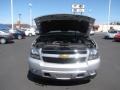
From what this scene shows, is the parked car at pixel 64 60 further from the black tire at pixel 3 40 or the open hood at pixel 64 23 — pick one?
the black tire at pixel 3 40

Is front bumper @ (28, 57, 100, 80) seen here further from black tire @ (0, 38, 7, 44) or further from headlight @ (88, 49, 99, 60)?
black tire @ (0, 38, 7, 44)

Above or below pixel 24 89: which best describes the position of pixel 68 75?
above

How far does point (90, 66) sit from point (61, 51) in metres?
0.88

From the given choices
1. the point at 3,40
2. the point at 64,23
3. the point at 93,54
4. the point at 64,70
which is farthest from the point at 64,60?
the point at 3,40

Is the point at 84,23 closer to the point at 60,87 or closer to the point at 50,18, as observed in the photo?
the point at 50,18

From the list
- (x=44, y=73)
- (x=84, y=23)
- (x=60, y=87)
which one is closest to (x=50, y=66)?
(x=44, y=73)

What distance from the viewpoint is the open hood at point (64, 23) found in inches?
→ 266

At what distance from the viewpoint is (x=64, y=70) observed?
19.9ft

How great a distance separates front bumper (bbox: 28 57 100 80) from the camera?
240 inches

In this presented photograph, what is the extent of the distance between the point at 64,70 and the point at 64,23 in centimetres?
229

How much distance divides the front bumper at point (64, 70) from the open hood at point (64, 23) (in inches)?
52.8

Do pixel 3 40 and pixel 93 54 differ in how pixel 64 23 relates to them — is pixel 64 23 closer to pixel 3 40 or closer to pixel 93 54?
pixel 93 54

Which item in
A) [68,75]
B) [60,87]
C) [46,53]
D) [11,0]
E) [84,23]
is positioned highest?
[11,0]

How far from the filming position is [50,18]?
6.84 metres
